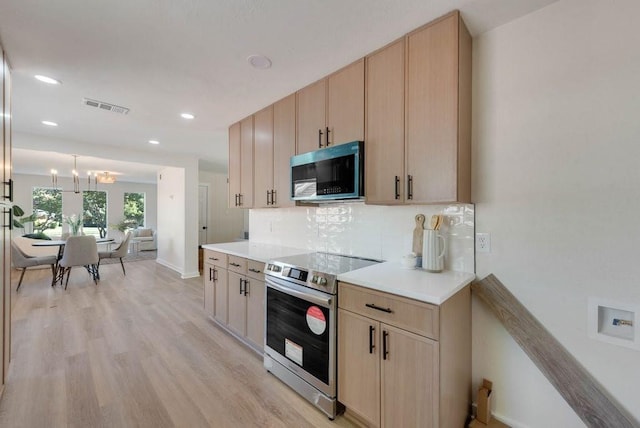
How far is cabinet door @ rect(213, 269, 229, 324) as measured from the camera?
111 inches

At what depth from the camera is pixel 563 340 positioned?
1.44 meters

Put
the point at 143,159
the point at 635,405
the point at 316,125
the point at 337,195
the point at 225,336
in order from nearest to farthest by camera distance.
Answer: the point at 635,405 < the point at 337,195 < the point at 316,125 < the point at 225,336 < the point at 143,159

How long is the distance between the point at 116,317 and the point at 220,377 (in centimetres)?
208

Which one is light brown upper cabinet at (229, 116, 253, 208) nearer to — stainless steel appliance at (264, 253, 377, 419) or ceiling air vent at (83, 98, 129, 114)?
ceiling air vent at (83, 98, 129, 114)

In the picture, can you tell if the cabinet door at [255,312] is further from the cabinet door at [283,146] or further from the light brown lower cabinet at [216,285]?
the cabinet door at [283,146]

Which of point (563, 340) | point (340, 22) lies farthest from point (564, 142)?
point (340, 22)

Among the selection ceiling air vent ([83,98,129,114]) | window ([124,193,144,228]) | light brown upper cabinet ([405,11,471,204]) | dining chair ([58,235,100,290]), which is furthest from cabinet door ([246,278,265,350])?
window ([124,193,144,228])

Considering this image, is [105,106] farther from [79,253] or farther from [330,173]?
[79,253]

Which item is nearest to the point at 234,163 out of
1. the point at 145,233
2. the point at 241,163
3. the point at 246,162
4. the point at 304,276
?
the point at 241,163

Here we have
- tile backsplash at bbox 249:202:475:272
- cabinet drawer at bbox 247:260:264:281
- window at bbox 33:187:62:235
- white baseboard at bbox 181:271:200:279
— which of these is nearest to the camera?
tile backsplash at bbox 249:202:475:272

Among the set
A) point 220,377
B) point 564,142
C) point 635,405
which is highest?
point 564,142

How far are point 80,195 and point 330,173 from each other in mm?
9597

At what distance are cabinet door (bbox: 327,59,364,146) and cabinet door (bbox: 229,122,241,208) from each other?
1.56 m

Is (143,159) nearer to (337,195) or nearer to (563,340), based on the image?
(337,195)
